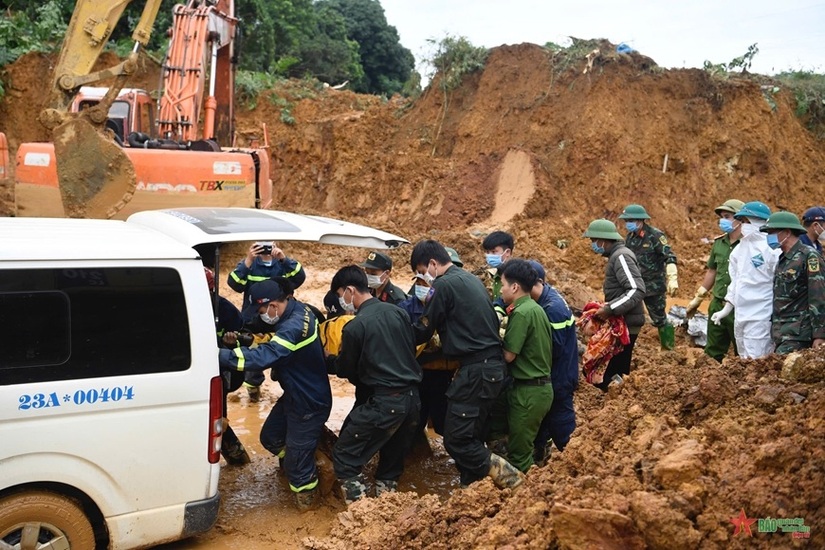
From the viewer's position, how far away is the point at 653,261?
8.52 m

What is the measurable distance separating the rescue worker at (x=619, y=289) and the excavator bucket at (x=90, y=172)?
5.93 m

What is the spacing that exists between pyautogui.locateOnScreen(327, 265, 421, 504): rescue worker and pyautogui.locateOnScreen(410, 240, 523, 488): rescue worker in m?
0.29

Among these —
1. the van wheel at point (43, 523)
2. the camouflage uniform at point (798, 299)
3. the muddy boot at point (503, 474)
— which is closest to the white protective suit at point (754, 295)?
the camouflage uniform at point (798, 299)

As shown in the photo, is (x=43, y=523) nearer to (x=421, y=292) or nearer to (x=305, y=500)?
(x=305, y=500)

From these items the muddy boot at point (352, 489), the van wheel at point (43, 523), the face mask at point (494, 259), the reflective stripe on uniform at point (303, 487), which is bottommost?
the reflective stripe on uniform at point (303, 487)

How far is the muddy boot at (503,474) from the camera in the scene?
521 centimetres

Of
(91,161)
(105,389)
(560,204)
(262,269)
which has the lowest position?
(105,389)

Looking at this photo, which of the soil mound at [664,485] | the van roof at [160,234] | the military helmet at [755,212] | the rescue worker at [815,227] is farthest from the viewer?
the military helmet at [755,212]

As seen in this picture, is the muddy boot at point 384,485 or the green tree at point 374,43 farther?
the green tree at point 374,43

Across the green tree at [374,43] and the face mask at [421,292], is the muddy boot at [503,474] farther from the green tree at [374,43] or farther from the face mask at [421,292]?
the green tree at [374,43]

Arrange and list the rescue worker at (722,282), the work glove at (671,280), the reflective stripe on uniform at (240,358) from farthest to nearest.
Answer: the work glove at (671,280) → the rescue worker at (722,282) → the reflective stripe on uniform at (240,358)

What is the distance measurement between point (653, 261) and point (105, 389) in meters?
6.46

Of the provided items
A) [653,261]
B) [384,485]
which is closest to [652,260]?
[653,261]

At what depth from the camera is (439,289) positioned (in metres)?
5.21
